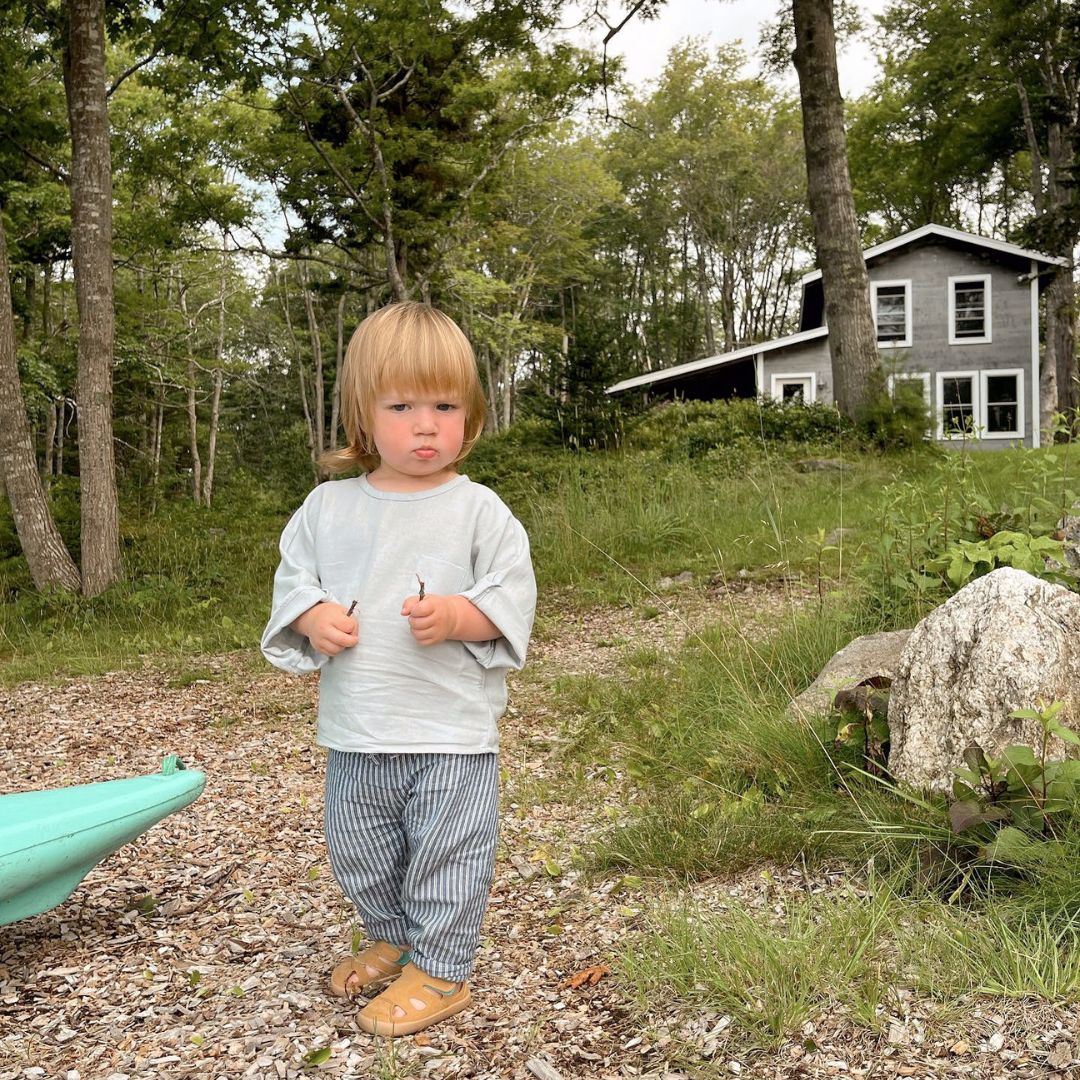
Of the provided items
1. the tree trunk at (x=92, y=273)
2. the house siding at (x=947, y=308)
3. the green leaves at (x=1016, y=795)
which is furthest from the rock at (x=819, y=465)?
the house siding at (x=947, y=308)

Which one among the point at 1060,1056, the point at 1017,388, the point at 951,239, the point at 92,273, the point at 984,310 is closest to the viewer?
the point at 1060,1056

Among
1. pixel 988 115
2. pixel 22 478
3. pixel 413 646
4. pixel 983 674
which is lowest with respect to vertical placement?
pixel 983 674

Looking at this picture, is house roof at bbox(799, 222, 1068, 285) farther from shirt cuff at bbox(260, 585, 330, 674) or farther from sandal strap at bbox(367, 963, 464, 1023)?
sandal strap at bbox(367, 963, 464, 1023)

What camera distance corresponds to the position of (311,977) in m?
2.62

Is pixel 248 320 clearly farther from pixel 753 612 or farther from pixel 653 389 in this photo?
pixel 753 612

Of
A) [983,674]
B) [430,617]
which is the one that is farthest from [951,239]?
[430,617]

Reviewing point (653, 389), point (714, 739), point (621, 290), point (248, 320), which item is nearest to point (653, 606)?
point (714, 739)

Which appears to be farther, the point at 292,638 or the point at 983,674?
the point at 983,674

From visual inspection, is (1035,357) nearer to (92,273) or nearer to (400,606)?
(92,273)

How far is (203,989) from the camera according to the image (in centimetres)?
257

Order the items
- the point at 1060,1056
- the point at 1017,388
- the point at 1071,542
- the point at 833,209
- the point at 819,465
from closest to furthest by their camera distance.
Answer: the point at 1060,1056
the point at 1071,542
the point at 819,465
the point at 833,209
the point at 1017,388

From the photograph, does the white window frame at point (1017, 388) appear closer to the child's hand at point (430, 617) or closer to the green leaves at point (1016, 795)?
the green leaves at point (1016, 795)

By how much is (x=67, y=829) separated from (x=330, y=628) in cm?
104

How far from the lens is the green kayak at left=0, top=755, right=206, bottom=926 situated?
256cm
